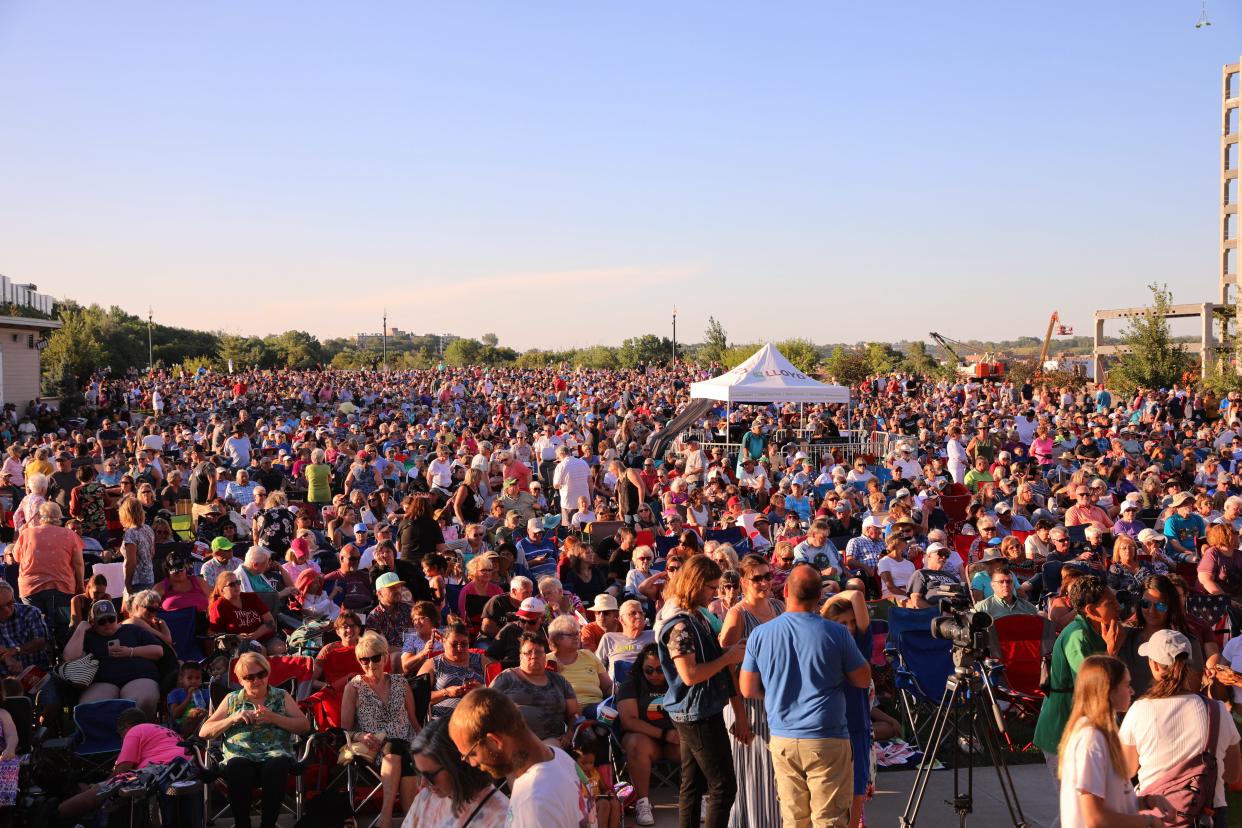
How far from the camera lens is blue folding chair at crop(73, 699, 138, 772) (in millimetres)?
5668

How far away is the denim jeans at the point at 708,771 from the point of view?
4.68 metres

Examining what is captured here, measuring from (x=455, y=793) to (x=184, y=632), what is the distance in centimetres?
450

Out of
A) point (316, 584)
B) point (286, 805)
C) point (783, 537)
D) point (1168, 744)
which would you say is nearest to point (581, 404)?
point (783, 537)

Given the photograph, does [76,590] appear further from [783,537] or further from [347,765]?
[783,537]

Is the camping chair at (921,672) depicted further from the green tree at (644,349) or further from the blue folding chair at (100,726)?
the green tree at (644,349)

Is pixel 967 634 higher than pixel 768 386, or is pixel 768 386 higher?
pixel 768 386

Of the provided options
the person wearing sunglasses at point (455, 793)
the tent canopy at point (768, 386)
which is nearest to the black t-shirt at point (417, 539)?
the person wearing sunglasses at point (455, 793)

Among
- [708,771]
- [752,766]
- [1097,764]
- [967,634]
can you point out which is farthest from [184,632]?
[1097,764]

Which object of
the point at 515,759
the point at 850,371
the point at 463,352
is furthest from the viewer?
the point at 463,352

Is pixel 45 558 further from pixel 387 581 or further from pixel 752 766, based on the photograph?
pixel 752 766

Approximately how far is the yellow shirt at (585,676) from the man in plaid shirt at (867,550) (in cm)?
413

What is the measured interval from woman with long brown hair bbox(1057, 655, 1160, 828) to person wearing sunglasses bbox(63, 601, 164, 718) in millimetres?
5011

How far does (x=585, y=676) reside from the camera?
5938 mm

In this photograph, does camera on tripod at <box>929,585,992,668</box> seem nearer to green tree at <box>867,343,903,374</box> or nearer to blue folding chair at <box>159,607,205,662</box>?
blue folding chair at <box>159,607,205,662</box>
